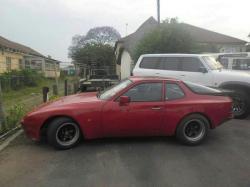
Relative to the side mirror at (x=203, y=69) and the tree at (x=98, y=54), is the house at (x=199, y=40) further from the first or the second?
the side mirror at (x=203, y=69)

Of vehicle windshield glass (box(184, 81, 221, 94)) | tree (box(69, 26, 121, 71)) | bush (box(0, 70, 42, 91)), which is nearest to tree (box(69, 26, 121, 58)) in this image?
tree (box(69, 26, 121, 71))

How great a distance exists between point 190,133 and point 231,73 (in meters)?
3.58

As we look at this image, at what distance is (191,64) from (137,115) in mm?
4557

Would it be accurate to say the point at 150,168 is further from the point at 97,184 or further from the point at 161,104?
the point at 161,104

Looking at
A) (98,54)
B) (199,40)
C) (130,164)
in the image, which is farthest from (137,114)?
(98,54)

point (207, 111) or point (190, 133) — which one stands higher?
point (207, 111)

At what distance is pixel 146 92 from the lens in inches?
241

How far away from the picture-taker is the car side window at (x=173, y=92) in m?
6.14

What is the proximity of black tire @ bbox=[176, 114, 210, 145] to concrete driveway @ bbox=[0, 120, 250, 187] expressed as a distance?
0.16 meters

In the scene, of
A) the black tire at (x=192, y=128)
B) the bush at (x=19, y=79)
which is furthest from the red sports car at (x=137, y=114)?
the bush at (x=19, y=79)

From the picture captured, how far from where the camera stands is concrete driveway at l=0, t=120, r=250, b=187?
4.30 m

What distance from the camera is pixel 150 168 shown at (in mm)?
4746

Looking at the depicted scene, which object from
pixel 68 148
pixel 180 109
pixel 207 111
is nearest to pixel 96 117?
pixel 68 148

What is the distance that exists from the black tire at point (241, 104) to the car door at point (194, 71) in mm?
928
